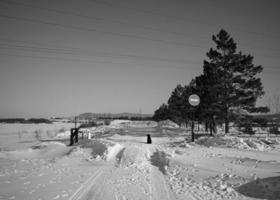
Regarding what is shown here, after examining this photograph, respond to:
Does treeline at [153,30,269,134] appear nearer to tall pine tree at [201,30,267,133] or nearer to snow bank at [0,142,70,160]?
Answer: tall pine tree at [201,30,267,133]

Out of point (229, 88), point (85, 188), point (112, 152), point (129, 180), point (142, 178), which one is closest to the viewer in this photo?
point (85, 188)

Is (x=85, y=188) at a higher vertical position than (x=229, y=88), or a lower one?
lower

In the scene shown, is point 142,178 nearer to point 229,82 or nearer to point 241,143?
point 241,143

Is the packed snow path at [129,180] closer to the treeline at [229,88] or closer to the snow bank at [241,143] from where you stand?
the snow bank at [241,143]

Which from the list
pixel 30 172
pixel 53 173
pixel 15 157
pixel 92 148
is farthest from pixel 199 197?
pixel 15 157

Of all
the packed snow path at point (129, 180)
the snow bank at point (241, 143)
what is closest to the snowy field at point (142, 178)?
the packed snow path at point (129, 180)

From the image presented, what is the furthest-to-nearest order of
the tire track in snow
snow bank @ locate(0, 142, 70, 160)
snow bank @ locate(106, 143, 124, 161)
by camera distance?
snow bank @ locate(0, 142, 70, 160)
snow bank @ locate(106, 143, 124, 161)
the tire track in snow

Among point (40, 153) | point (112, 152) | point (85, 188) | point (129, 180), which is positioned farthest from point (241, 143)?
point (40, 153)

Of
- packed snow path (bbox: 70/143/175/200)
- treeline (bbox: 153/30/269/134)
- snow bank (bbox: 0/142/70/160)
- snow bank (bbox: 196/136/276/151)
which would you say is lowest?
snow bank (bbox: 0/142/70/160)

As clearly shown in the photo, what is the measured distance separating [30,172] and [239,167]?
8.97m

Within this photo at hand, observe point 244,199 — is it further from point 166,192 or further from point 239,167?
point 239,167

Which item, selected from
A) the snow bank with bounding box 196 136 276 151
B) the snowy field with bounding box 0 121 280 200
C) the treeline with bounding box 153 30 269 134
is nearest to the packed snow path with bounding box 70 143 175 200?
the snowy field with bounding box 0 121 280 200

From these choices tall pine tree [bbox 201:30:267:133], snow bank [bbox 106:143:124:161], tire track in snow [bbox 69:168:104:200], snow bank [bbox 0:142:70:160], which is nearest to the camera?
tire track in snow [bbox 69:168:104:200]

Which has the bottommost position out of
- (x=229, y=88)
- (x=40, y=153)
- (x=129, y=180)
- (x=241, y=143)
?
(x=40, y=153)
